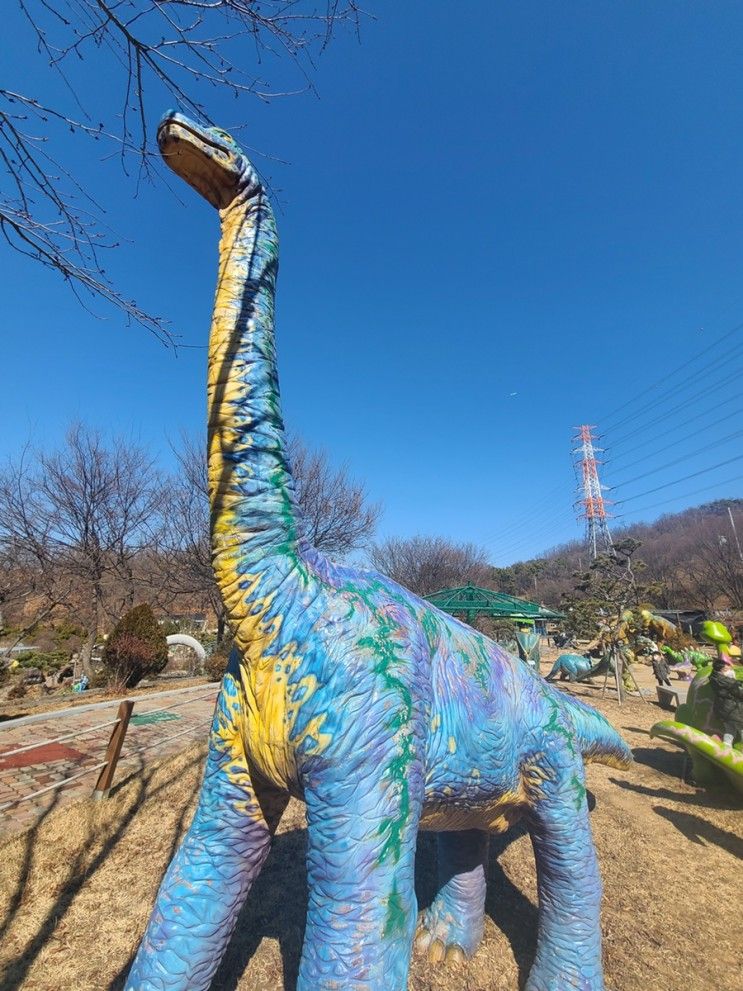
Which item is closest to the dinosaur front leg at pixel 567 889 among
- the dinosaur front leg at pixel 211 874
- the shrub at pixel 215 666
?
the dinosaur front leg at pixel 211 874

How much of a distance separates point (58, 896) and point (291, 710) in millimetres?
3135

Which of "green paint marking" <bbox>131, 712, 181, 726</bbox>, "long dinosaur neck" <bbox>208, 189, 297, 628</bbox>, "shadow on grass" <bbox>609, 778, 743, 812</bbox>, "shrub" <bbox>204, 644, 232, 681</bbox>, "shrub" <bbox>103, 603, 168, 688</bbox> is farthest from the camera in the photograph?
"shrub" <bbox>204, 644, 232, 681</bbox>

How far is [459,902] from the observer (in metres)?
2.84

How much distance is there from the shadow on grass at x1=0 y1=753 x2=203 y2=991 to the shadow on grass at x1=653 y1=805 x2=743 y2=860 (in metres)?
4.69

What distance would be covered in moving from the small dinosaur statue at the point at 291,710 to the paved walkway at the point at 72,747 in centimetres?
266

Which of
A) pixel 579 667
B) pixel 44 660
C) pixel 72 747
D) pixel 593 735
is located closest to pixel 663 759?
pixel 593 735

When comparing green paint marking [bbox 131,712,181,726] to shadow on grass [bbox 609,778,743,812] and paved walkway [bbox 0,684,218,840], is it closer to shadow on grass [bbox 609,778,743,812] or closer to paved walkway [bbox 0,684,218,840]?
paved walkway [bbox 0,684,218,840]

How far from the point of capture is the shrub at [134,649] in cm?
1143

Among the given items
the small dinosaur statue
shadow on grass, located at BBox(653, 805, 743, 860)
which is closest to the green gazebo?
shadow on grass, located at BBox(653, 805, 743, 860)

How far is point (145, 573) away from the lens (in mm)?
18344

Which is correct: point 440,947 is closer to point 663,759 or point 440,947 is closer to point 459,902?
point 459,902

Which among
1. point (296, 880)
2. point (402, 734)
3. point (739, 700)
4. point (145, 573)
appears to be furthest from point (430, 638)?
point (145, 573)

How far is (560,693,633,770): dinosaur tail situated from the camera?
8.41 feet

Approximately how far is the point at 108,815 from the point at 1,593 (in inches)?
224
